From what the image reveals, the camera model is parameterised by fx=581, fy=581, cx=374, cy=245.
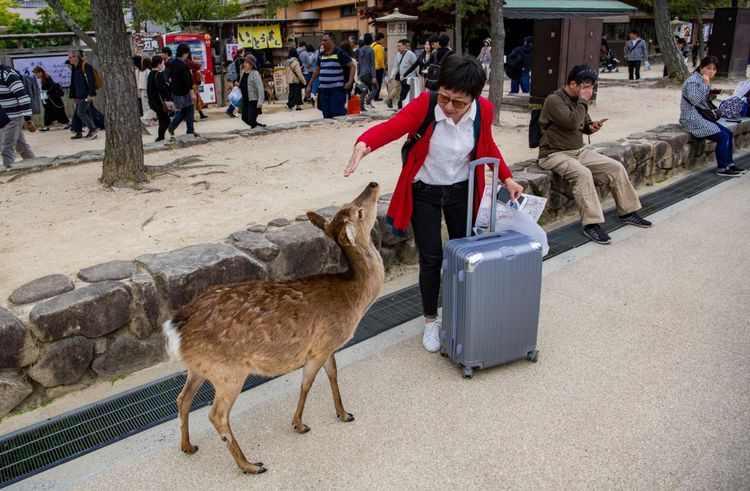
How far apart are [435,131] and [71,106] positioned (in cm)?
1324

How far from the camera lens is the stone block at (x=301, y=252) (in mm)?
4105

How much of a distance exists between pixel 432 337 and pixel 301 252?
3.76 ft

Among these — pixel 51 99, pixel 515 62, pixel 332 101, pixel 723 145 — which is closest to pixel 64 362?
pixel 723 145

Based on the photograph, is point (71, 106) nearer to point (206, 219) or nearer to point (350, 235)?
point (206, 219)

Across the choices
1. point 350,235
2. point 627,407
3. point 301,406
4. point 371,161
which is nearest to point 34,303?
point 301,406

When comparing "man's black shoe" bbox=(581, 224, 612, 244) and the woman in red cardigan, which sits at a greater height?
the woman in red cardigan

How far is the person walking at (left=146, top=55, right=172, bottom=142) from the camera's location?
387 inches

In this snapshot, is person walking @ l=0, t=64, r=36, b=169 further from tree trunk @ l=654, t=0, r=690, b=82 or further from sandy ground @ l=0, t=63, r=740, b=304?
tree trunk @ l=654, t=0, r=690, b=82

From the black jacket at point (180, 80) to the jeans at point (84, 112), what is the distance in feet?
7.59

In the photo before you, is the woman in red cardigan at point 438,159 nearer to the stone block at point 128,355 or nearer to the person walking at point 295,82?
the stone block at point 128,355

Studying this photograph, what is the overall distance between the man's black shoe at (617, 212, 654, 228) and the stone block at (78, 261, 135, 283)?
15.9 feet

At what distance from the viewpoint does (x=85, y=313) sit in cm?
324

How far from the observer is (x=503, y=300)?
10.7ft

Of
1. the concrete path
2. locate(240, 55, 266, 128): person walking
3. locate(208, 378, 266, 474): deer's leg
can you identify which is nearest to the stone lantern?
locate(240, 55, 266, 128): person walking
